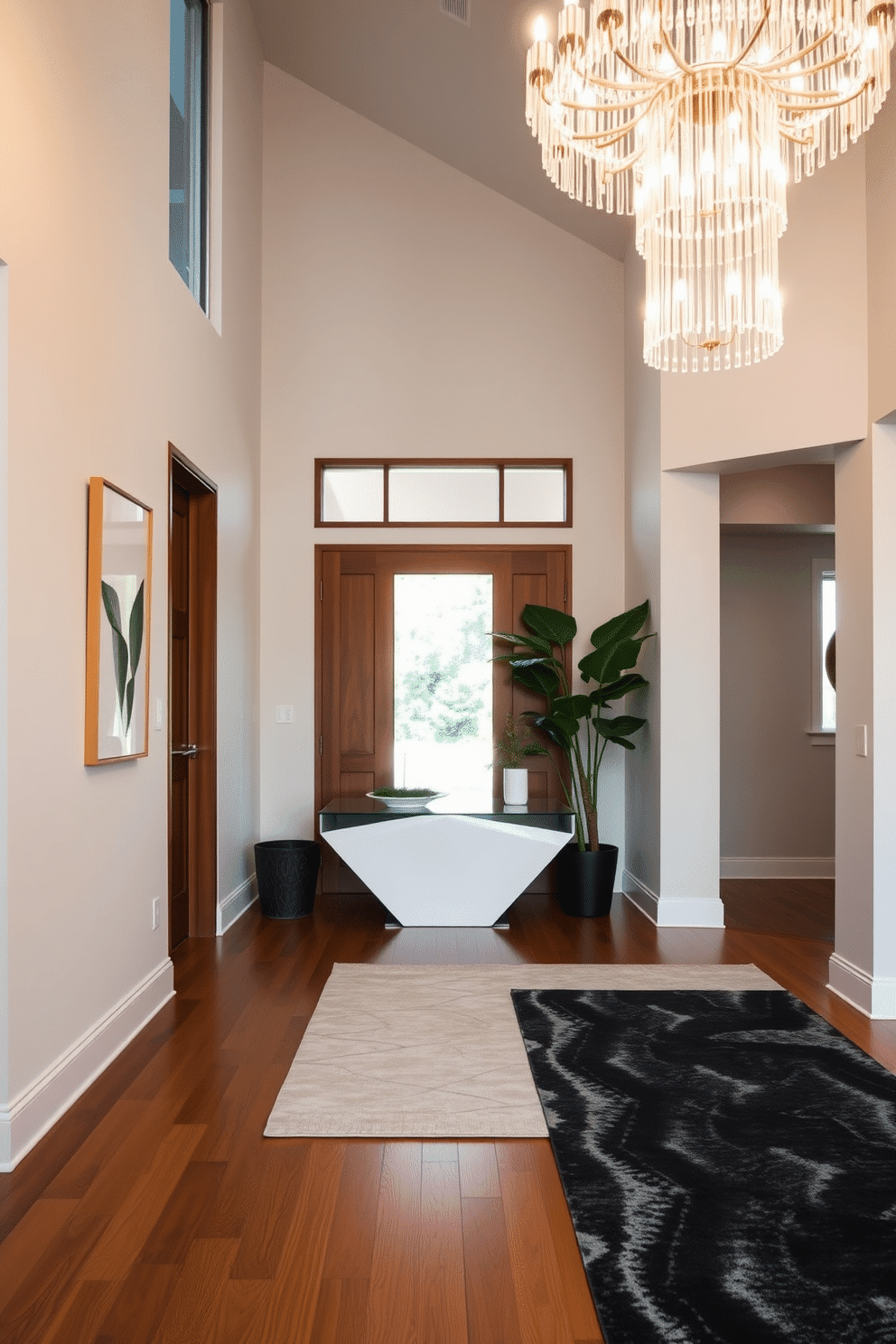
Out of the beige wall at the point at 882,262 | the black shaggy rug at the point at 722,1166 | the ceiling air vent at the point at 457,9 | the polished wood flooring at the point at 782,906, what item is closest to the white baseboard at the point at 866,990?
the black shaggy rug at the point at 722,1166

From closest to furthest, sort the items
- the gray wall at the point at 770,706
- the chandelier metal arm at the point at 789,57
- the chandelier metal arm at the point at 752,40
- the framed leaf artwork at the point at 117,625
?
1. the chandelier metal arm at the point at 752,40
2. the chandelier metal arm at the point at 789,57
3. the framed leaf artwork at the point at 117,625
4. the gray wall at the point at 770,706

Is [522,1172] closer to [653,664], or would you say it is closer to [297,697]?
[653,664]

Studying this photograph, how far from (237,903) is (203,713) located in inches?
43.7

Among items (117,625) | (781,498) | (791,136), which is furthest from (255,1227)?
(781,498)

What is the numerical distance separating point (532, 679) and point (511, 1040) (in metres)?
2.98

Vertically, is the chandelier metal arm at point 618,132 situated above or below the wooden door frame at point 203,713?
above

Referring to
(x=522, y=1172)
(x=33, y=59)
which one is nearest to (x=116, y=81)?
(x=33, y=59)

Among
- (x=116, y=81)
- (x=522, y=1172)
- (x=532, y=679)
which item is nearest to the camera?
(x=522, y=1172)

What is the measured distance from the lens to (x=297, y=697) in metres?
6.48

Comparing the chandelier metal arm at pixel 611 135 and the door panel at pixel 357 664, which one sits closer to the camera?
the chandelier metal arm at pixel 611 135

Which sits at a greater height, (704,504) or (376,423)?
(376,423)

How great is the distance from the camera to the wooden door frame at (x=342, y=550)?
6.47 m

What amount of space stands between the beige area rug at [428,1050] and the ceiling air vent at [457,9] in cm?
442

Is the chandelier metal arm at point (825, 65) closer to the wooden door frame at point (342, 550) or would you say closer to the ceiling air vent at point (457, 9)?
the ceiling air vent at point (457, 9)
